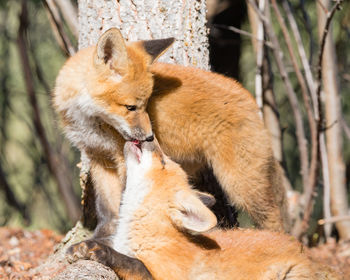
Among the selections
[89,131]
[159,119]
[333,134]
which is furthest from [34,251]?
[333,134]

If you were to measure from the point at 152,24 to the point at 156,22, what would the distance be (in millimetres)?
51

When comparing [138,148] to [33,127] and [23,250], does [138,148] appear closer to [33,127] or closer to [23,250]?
[23,250]

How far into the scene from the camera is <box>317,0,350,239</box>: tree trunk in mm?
8062

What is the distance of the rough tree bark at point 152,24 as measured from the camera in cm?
530

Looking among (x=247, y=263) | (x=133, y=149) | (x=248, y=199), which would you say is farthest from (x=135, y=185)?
(x=248, y=199)

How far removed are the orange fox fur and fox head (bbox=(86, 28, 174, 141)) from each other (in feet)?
1.80

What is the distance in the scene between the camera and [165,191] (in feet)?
13.3

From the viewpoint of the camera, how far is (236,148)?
5.05 meters

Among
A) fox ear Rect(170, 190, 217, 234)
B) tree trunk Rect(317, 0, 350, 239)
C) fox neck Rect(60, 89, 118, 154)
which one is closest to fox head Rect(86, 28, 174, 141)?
fox neck Rect(60, 89, 118, 154)

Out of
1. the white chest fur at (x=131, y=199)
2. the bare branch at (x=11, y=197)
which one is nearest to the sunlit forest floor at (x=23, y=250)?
the white chest fur at (x=131, y=199)

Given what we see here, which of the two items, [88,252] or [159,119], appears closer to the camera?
[88,252]

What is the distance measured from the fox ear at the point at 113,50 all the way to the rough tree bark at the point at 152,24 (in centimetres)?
88

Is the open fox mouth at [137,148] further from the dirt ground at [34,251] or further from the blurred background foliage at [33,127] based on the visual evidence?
the blurred background foliage at [33,127]

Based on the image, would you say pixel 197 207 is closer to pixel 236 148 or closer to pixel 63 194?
pixel 236 148
